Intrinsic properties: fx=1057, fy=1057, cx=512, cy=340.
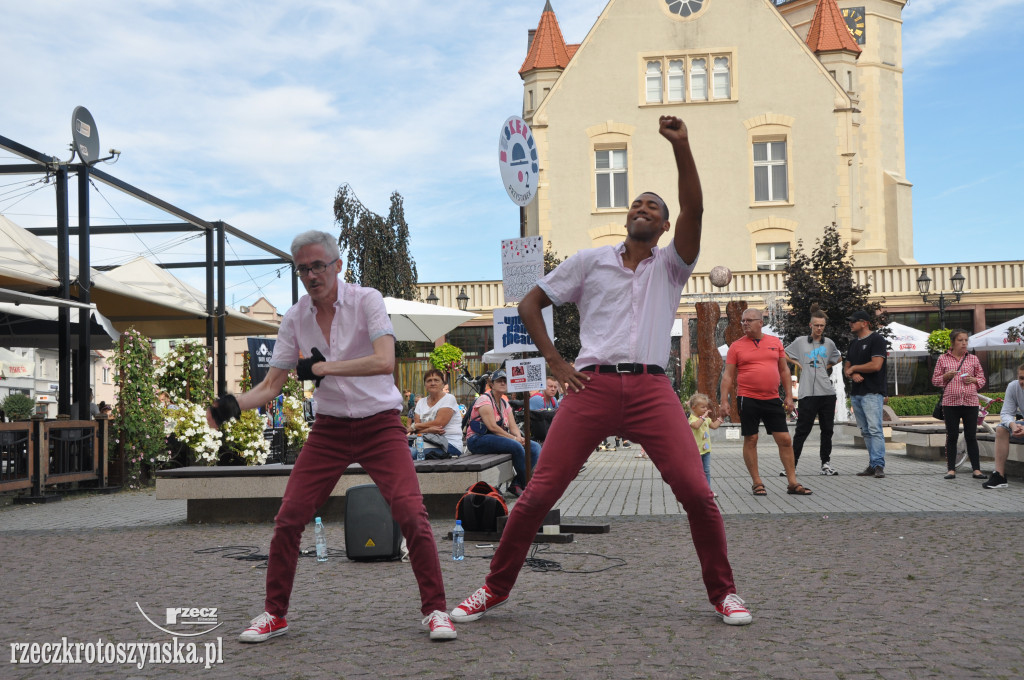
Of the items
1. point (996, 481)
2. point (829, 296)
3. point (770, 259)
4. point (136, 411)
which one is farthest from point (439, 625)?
point (770, 259)

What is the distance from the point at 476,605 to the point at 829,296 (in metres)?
23.5

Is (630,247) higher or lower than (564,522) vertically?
higher

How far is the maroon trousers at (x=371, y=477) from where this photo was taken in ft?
15.7

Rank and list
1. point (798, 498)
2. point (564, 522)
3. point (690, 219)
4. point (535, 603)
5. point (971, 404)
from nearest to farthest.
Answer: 1. point (690, 219)
2. point (535, 603)
3. point (564, 522)
4. point (798, 498)
5. point (971, 404)

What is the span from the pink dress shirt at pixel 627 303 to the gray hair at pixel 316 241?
1074 mm

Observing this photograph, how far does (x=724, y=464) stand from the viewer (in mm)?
17078

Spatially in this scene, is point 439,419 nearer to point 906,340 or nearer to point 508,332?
point 508,332

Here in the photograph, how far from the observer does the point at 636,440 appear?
4.96 m

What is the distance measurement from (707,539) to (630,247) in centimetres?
144

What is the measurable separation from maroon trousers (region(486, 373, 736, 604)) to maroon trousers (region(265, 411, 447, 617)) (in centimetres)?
51

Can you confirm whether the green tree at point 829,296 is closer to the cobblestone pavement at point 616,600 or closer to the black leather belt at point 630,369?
the cobblestone pavement at point 616,600

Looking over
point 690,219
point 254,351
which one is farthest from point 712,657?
point 254,351

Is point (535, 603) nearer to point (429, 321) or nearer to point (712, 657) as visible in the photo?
point (712, 657)

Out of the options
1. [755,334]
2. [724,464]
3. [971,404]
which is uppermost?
[755,334]
